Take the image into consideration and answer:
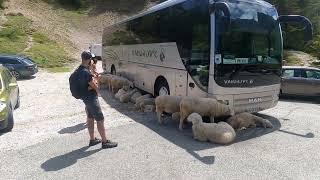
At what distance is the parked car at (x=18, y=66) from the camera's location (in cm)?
2300

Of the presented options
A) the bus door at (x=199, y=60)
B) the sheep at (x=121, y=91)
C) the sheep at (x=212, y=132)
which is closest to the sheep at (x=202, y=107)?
the sheep at (x=212, y=132)

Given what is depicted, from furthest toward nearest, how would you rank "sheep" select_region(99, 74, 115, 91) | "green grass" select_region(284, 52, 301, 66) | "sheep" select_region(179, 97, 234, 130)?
"green grass" select_region(284, 52, 301, 66) → "sheep" select_region(99, 74, 115, 91) → "sheep" select_region(179, 97, 234, 130)

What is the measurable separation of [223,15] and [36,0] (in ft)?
173

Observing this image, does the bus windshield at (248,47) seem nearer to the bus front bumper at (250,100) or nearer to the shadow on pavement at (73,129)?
the bus front bumper at (250,100)

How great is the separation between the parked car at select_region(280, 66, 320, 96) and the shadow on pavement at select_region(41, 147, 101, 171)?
1063 cm

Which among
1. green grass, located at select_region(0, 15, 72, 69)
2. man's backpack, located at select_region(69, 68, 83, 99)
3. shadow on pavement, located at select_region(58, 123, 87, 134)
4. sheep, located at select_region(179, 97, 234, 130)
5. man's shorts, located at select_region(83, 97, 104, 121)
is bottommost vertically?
shadow on pavement, located at select_region(58, 123, 87, 134)

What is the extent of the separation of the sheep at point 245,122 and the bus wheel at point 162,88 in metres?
2.91

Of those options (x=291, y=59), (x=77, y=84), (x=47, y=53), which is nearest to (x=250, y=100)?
(x=77, y=84)

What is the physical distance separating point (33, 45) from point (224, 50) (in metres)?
32.0

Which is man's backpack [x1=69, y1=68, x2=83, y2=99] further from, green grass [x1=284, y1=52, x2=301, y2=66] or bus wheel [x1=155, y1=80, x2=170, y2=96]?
green grass [x1=284, y1=52, x2=301, y2=66]

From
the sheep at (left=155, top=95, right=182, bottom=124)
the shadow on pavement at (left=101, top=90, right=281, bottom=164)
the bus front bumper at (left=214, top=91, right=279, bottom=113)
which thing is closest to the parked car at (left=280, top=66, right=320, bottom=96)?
the shadow on pavement at (left=101, top=90, right=281, bottom=164)

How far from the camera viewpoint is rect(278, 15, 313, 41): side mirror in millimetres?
10281

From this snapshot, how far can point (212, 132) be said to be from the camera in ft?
26.8

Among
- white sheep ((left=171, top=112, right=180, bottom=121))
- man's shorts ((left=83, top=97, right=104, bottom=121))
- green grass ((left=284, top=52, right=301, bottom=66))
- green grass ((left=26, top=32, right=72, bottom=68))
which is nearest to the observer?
man's shorts ((left=83, top=97, right=104, bottom=121))
